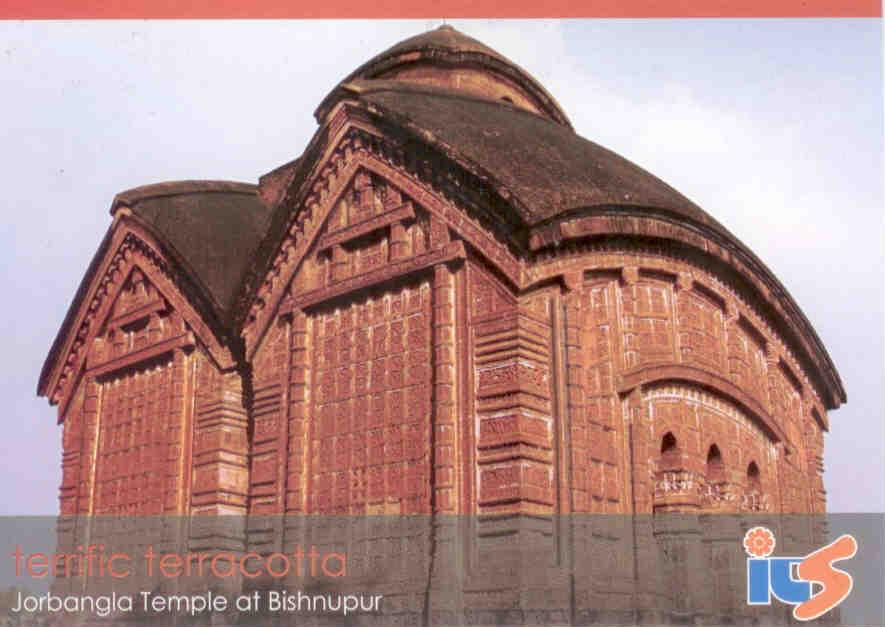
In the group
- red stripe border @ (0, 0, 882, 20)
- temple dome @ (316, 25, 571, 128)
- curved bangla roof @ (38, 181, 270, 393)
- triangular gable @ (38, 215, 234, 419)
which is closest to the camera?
Result: red stripe border @ (0, 0, 882, 20)

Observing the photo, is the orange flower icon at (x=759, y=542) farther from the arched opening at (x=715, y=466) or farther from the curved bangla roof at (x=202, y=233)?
the curved bangla roof at (x=202, y=233)

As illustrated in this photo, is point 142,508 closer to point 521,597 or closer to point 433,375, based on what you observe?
point 433,375

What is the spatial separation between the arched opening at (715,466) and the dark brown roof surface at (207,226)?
648 centimetres

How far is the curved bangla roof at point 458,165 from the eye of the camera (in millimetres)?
11922

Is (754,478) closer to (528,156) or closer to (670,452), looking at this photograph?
(670,452)

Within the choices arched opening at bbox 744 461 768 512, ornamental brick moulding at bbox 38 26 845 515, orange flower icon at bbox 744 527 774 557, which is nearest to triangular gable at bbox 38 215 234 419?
ornamental brick moulding at bbox 38 26 845 515

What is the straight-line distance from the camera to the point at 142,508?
50.1 ft

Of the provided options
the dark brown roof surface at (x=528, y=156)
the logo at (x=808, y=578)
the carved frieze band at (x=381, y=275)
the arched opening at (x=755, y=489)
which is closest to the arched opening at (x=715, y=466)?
the arched opening at (x=755, y=489)

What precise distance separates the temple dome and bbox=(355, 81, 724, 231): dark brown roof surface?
12.4 feet

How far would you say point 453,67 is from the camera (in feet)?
60.7

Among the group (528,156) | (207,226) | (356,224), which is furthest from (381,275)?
(207,226)

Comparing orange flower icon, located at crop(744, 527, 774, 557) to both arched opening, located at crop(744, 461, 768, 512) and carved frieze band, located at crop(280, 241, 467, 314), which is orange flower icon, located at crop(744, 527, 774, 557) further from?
carved frieze band, located at crop(280, 241, 467, 314)

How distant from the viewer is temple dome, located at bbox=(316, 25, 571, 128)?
18.4 meters

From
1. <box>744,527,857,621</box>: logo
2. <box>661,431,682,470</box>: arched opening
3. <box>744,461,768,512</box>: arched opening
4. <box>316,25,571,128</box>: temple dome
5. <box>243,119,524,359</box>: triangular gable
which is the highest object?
<box>316,25,571,128</box>: temple dome
